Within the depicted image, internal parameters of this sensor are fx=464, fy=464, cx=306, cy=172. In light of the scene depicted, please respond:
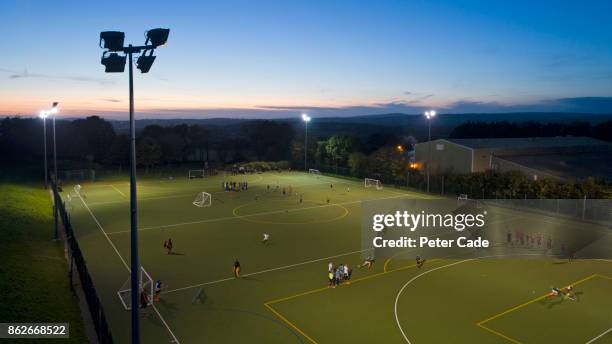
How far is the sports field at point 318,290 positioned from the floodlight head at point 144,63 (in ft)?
35.9

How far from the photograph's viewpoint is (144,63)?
43.4 ft

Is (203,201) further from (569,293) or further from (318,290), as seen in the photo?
(569,293)

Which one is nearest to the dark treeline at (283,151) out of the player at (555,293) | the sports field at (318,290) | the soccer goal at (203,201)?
the sports field at (318,290)

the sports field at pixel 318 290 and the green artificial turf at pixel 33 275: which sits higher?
the green artificial turf at pixel 33 275

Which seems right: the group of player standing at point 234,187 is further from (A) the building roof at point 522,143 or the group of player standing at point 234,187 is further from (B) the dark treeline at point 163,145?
(A) the building roof at point 522,143

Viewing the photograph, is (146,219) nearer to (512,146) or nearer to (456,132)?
(512,146)

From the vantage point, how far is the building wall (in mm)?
58000

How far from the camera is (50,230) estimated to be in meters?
35.7

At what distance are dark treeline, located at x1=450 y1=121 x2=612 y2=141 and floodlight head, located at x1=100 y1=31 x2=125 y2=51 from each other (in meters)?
117

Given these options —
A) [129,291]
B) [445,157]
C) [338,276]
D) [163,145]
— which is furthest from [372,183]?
[163,145]

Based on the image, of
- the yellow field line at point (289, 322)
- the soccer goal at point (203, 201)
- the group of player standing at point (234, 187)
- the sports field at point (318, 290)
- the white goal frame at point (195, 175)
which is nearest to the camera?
the yellow field line at point (289, 322)

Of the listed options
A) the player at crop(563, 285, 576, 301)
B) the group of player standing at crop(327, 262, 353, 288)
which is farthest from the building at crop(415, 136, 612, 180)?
the group of player standing at crop(327, 262, 353, 288)

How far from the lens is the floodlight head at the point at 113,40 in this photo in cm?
1277

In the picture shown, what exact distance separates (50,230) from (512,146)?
5418cm
